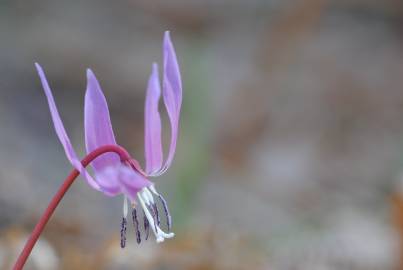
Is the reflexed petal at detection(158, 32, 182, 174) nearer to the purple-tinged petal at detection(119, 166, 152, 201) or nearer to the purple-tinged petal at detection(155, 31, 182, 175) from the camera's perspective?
the purple-tinged petal at detection(155, 31, 182, 175)

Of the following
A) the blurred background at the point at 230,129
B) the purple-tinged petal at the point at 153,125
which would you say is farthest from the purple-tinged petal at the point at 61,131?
the blurred background at the point at 230,129

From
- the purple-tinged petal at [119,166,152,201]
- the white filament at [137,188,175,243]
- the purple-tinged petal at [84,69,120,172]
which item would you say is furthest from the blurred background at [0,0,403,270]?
the purple-tinged petal at [119,166,152,201]

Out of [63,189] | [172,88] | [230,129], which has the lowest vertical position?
[63,189]

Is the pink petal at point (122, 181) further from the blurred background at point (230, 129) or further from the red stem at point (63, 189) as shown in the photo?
the blurred background at point (230, 129)

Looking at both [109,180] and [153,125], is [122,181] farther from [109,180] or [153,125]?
[153,125]

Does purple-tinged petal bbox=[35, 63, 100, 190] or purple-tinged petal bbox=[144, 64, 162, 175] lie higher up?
purple-tinged petal bbox=[144, 64, 162, 175]

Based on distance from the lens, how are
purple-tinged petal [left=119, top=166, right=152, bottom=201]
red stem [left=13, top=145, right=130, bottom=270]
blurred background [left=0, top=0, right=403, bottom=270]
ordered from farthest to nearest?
blurred background [left=0, top=0, right=403, bottom=270]
red stem [left=13, top=145, right=130, bottom=270]
purple-tinged petal [left=119, top=166, right=152, bottom=201]

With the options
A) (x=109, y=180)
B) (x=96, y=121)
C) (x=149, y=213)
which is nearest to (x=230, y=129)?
(x=149, y=213)

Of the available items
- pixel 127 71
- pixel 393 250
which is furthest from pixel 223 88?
pixel 393 250
